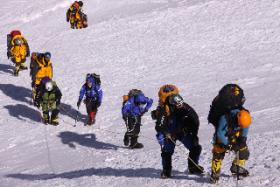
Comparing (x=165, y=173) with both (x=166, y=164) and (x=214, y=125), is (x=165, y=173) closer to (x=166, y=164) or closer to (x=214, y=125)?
(x=166, y=164)

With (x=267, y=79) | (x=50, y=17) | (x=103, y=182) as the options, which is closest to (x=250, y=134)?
(x=103, y=182)

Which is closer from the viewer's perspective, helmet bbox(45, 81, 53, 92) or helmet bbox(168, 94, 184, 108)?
helmet bbox(168, 94, 184, 108)

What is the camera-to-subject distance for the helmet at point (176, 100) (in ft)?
25.6

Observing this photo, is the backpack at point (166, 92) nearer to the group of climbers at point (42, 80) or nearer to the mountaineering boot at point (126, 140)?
the mountaineering boot at point (126, 140)

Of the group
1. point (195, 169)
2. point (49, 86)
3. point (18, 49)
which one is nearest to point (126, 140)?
point (195, 169)

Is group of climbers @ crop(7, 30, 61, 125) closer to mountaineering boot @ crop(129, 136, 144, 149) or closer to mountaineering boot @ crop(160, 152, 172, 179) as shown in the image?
mountaineering boot @ crop(129, 136, 144, 149)

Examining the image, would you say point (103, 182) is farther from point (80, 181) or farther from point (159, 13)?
point (159, 13)

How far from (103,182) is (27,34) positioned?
20.2 m

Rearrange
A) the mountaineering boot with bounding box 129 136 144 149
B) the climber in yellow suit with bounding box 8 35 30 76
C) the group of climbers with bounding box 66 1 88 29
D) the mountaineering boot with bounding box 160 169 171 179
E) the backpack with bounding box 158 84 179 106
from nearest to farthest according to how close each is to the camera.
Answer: the backpack with bounding box 158 84 179 106, the mountaineering boot with bounding box 160 169 171 179, the mountaineering boot with bounding box 129 136 144 149, the climber in yellow suit with bounding box 8 35 30 76, the group of climbers with bounding box 66 1 88 29

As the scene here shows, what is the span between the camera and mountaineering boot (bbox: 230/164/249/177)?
7797mm

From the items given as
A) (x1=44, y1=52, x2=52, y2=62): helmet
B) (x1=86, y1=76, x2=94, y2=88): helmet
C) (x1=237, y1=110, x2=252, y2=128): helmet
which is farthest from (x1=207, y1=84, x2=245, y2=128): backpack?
(x1=44, y1=52, x2=52, y2=62): helmet

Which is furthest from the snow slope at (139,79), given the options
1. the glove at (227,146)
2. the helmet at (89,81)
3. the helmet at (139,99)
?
the helmet at (89,81)

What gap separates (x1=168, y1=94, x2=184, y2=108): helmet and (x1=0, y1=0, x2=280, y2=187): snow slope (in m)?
1.30

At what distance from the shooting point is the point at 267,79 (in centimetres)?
1577
